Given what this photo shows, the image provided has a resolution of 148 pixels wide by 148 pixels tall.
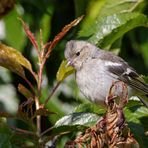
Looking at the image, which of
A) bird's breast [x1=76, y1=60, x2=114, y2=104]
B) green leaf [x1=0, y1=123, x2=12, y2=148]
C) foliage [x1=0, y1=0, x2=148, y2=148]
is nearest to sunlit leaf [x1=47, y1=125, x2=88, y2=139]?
foliage [x1=0, y1=0, x2=148, y2=148]

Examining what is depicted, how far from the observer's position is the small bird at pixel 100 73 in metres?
3.91

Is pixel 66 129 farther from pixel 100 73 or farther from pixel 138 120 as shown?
pixel 100 73

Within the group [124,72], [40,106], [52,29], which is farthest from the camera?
[52,29]

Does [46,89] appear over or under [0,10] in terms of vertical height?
under

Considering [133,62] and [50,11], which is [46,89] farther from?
[133,62]

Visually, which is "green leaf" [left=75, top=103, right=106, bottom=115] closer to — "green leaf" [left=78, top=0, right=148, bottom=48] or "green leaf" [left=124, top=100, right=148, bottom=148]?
"green leaf" [left=124, top=100, right=148, bottom=148]

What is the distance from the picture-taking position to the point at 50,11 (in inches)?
180

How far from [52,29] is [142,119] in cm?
192

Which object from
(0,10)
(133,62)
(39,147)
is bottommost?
(133,62)

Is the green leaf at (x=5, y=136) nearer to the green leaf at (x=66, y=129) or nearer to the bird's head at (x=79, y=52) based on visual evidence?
the green leaf at (x=66, y=129)

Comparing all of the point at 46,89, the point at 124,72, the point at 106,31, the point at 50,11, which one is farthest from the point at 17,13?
the point at 106,31

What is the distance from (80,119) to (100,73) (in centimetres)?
124

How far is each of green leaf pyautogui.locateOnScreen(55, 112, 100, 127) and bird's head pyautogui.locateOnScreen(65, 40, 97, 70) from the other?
3.88 feet

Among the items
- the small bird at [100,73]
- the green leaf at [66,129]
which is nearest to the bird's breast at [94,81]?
the small bird at [100,73]
